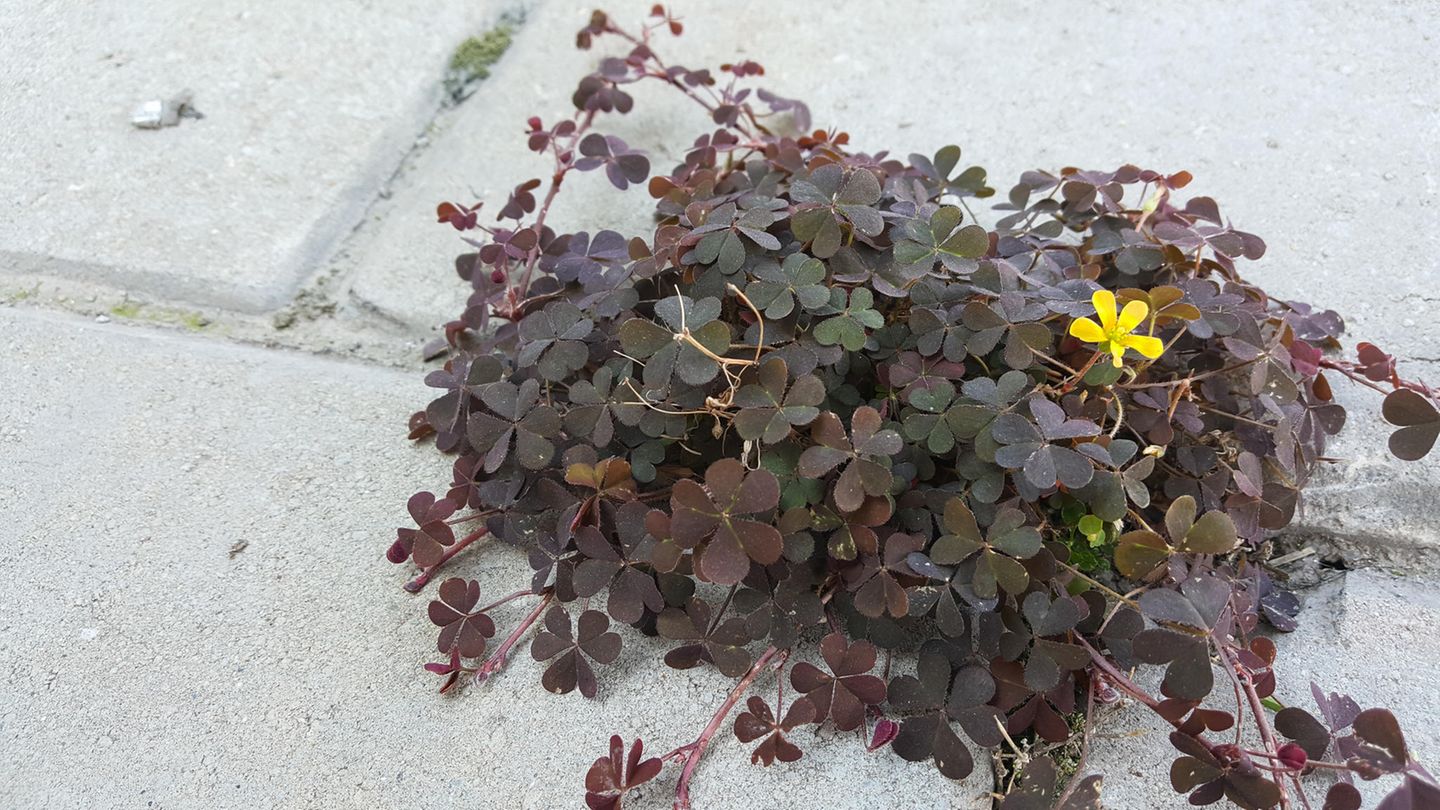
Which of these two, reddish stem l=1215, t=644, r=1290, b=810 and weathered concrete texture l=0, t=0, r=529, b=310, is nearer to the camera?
reddish stem l=1215, t=644, r=1290, b=810

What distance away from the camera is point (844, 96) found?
2133 mm

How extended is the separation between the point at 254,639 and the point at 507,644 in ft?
1.18

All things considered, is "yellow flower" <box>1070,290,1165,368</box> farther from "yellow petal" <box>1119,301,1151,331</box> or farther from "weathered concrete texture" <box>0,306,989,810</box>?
"weathered concrete texture" <box>0,306,989,810</box>

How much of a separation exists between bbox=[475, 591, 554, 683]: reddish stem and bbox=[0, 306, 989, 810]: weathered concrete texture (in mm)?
20

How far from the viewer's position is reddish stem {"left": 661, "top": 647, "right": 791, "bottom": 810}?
3.95ft

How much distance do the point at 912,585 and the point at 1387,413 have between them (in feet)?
2.42

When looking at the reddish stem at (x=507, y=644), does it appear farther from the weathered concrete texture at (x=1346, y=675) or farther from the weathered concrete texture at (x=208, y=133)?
the weathered concrete texture at (x=208, y=133)

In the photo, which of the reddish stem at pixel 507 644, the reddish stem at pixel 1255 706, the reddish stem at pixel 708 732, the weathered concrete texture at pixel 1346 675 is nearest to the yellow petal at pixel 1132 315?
the reddish stem at pixel 1255 706

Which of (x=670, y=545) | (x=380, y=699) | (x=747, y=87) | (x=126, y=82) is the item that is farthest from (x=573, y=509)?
(x=126, y=82)

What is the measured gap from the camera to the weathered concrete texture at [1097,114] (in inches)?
69.6

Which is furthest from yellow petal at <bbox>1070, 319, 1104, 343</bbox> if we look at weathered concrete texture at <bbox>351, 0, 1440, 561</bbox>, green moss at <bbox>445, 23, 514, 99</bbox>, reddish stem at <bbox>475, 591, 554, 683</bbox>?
green moss at <bbox>445, 23, 514, 99</bbox>

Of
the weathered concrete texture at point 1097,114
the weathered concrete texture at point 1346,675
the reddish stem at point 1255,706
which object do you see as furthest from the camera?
the weathered concrete texture at point 1097,114

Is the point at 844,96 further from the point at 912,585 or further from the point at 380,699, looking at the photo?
the point at 380,699

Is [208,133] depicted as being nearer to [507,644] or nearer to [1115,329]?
[507,644]
